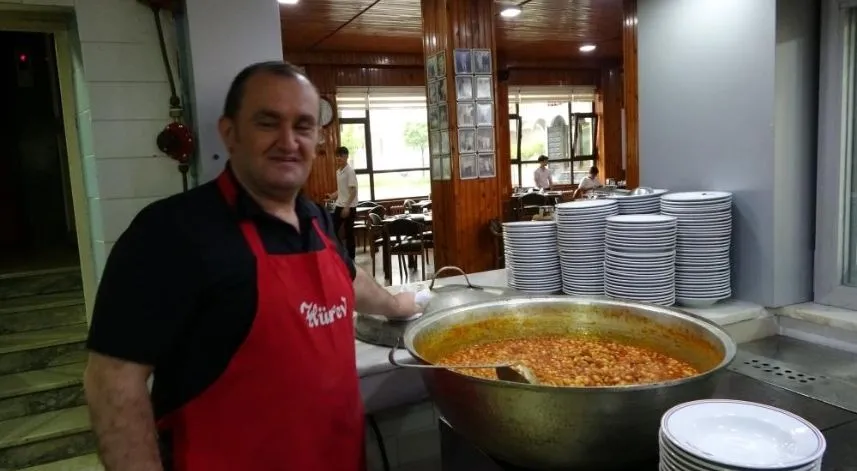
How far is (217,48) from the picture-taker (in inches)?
90.3

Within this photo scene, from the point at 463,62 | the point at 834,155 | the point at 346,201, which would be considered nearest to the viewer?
the point at 834,155

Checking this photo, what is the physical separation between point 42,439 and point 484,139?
13.3 ft

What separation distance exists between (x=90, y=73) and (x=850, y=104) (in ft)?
9.19

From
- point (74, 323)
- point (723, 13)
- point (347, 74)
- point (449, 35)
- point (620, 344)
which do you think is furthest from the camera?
point (347, 74)

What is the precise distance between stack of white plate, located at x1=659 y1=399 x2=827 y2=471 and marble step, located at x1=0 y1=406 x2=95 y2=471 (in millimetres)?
3409

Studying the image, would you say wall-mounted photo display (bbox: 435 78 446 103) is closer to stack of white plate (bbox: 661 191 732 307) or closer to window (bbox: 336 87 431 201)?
stack of white plate (bbox: 661 191 732 307)

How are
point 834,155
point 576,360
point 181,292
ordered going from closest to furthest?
point 181,292 < point 576,360 < point 834,155

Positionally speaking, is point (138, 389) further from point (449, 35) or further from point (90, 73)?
point (449, 35)

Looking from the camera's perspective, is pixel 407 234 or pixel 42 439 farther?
pixel 407 234

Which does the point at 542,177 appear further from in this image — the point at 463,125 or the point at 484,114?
the point at 463,125

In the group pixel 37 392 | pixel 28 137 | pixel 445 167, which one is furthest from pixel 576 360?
pixel 28 137

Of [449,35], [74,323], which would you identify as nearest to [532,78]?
[449,35]

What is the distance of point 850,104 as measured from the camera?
2021mm

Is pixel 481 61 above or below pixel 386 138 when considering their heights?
above
